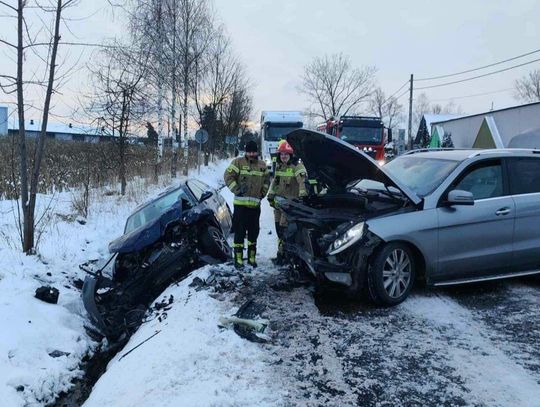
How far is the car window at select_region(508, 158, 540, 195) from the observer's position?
18.1 ft

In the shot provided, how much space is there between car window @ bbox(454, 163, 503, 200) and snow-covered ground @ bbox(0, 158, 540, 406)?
121cm

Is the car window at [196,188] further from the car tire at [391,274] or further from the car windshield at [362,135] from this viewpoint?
the car windshield at [362,135]

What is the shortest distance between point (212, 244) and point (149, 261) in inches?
33.7

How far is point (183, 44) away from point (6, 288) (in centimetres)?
1810

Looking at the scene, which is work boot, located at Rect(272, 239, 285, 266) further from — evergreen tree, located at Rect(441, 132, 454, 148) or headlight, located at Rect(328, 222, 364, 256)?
evergreen tree, located at Rect(441, 132, 454, 148)

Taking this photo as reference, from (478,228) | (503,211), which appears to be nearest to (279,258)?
(478,228)

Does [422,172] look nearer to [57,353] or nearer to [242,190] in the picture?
[242,190]

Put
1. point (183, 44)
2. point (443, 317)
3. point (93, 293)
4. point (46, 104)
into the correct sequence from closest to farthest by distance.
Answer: point (443, 317), point (93, 293), point (46, 104), point (183, 44)

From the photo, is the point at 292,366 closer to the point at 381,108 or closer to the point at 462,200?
the point at 462,200

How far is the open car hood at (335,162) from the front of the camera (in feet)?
16.3

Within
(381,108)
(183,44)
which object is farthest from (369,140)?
(381,108)

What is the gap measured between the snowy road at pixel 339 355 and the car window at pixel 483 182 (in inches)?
47.7

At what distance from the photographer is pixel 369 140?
1931 centimetres

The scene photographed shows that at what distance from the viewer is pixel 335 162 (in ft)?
18.5
